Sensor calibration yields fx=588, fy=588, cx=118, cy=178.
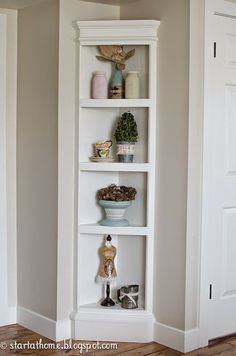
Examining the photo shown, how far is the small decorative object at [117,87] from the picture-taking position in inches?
140

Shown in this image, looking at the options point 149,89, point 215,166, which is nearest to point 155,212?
point 215,166

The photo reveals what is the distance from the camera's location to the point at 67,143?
3518 millimetres

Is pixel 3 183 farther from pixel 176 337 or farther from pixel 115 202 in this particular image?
pixel 176 337

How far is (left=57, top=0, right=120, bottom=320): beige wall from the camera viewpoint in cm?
347

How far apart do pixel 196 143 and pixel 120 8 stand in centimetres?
100

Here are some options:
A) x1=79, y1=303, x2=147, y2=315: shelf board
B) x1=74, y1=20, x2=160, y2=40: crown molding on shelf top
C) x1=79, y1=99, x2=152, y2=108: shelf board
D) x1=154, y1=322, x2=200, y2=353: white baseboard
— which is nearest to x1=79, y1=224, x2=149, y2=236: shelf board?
x1=79, y1=303, x2=147, y2=315: shelf board

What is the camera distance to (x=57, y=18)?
3445mm

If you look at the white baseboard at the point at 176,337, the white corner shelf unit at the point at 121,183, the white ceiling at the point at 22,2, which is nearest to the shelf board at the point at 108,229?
the white corner shelf unit at the point at 121,183

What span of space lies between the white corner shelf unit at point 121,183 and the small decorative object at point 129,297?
0.15 feet

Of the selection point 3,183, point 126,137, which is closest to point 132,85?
point 126,137

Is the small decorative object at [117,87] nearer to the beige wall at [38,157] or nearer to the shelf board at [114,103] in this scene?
the shelf board at [114,103]

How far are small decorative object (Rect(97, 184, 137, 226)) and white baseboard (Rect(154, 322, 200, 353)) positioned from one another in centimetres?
66

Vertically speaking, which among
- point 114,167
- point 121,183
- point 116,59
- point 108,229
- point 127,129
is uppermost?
point 116,59

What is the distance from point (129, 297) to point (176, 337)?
1.22 ft
